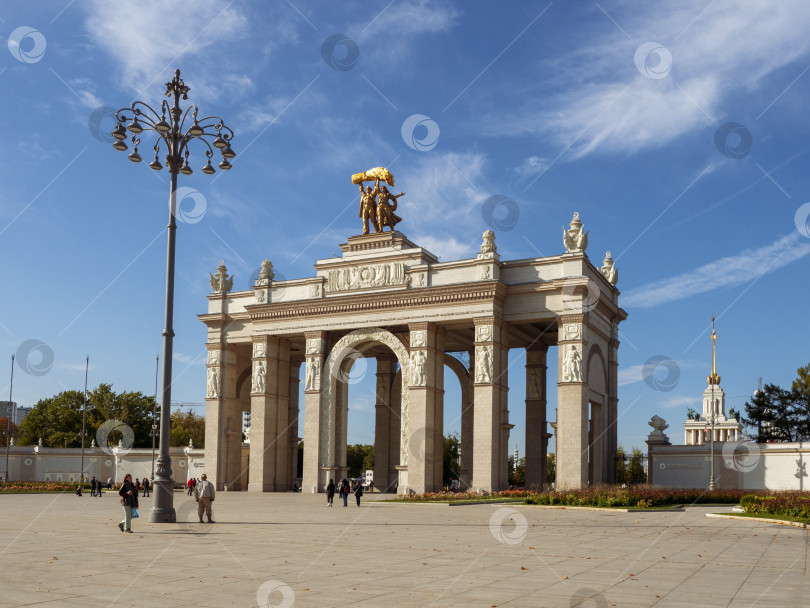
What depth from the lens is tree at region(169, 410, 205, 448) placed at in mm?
103938

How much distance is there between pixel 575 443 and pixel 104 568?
119ft

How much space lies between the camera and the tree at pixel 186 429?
103938mm

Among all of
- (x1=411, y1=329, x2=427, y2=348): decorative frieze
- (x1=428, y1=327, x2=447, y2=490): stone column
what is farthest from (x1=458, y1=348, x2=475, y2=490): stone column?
(x1=411, y1=329, x2=427, y2=348): decorative frieze

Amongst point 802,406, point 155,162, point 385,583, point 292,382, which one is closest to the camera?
point 385,583

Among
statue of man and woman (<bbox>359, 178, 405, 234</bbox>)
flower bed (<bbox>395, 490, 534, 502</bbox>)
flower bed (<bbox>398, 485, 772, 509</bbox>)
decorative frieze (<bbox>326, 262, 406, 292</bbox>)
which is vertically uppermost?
statue of man and woman (<bbox>359, 178, 405, 234</bbox>)

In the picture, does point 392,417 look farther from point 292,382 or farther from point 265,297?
point 265,297

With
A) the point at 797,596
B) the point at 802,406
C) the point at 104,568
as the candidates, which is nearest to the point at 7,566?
the point at 104,568

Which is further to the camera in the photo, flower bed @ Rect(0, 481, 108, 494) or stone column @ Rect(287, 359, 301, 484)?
stone column @ Rect(287, 359, 301, 484)

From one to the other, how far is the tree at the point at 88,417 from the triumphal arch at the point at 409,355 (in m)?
32.3

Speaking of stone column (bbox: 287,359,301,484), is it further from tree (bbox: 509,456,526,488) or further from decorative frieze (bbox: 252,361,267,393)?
tree (bbox: 509,456,526,488)

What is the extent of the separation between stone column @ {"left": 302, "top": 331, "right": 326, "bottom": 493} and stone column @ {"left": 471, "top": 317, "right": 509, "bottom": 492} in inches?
441

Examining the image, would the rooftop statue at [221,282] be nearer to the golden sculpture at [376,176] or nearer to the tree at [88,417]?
the golden sculpture at [376,176]

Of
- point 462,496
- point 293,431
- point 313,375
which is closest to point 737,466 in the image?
point 462,496

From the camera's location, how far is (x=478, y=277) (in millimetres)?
50688
